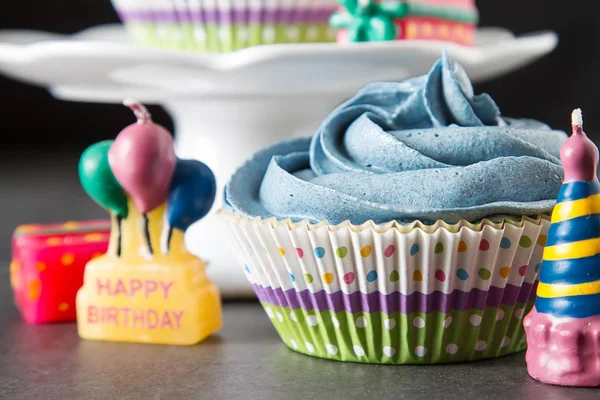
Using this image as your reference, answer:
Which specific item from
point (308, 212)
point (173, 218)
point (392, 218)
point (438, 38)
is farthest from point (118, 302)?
point (438, 38)

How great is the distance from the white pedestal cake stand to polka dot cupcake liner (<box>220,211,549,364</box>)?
352 mm

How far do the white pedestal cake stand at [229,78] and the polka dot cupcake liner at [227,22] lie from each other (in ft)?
0.39

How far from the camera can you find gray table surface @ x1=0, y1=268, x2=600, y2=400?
1.20m

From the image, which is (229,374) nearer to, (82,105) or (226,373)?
(226,373)

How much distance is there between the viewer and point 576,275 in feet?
3.81

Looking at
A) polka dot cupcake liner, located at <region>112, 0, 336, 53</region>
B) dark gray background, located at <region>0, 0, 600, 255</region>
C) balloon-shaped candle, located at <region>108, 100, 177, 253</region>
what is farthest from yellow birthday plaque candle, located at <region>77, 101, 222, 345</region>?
dark gray background, located at <region>0, 0, 600, 255</region>

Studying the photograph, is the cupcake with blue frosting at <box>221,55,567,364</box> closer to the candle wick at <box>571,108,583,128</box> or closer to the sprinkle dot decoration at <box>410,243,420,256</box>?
the sprinkle dot decoration at <box>410,243,420,256</box>

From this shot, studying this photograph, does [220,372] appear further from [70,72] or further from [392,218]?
[70,72]

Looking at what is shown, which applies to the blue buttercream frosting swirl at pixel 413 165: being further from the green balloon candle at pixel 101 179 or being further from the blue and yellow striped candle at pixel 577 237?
the green balloon candle at pixel 101 179

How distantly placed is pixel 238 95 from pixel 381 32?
285 mm

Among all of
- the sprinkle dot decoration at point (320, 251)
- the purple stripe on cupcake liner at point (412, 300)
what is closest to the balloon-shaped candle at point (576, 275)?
the purple stripe on cupcake liner at point (412, 300)

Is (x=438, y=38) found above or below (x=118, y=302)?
above

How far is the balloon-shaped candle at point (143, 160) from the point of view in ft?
4.76

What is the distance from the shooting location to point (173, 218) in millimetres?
1513
